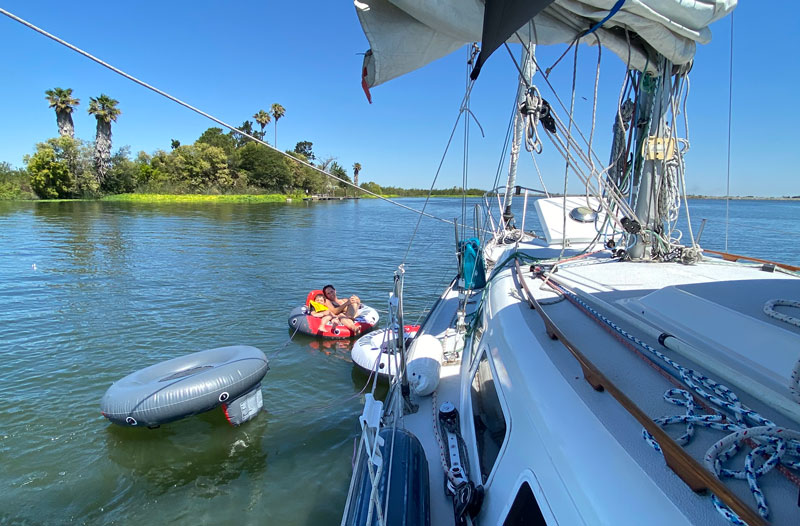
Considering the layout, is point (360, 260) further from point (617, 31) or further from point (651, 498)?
point (651, 498)

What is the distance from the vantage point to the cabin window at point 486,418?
→ 252cm

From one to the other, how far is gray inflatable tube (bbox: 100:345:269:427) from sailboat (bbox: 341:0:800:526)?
2.13m

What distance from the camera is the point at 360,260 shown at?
1695 centimetres

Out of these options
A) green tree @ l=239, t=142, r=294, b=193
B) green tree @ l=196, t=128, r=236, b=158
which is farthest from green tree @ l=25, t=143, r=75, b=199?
green tree @ l=196, t=128, r=236, b=158

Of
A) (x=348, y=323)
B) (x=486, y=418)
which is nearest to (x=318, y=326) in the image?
(x=348, y=323)

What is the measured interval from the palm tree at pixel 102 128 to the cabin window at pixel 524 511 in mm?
→ 66031

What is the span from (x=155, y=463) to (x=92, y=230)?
2332 centimetres

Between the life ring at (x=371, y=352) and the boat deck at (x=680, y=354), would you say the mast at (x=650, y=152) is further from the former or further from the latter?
the life ring at (x=371, y=352)

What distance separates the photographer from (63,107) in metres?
52.3

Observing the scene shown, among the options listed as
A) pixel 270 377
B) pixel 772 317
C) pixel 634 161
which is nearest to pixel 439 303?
pixel 270 377

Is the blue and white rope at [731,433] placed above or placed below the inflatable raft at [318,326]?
above

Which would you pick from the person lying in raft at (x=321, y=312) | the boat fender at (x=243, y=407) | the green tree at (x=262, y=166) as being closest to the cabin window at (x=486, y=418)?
the boat fender at (x=243, y=407)

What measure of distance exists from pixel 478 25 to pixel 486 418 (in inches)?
103

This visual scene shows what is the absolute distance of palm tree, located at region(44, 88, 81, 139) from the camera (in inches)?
2012
